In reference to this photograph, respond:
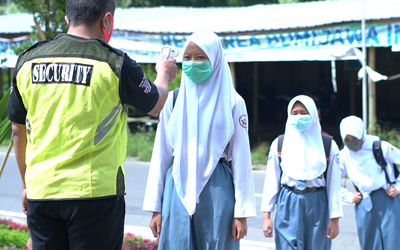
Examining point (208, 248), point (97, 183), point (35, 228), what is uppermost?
point (97, 183)

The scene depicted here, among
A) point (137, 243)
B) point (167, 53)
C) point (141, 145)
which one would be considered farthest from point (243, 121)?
point (141, 145)

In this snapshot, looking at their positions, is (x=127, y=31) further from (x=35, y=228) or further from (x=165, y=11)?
(x=35, y=228)

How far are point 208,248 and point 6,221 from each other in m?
4.57

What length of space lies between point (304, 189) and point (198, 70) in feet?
5.24

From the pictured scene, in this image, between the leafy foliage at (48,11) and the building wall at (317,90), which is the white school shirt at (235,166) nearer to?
the leafy foliage at (48,11)

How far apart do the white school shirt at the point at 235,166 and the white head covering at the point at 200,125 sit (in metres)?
0.06

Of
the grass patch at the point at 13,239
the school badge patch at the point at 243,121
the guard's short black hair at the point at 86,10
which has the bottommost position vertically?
the grass patch at the point at 13,239

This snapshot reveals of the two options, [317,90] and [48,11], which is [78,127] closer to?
[48,11]

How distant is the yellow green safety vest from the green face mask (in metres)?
1.03

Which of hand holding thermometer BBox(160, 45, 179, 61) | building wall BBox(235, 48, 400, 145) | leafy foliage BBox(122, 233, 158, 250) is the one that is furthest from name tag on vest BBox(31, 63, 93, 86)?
building wall BBox(235, 48, 400, 145)

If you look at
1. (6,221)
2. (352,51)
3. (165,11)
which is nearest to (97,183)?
(6,221)

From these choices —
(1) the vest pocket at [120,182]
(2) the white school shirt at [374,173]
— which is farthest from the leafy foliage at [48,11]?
(1) the vest pocket at [120,182]

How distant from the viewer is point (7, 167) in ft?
40.1

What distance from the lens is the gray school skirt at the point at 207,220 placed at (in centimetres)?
325
